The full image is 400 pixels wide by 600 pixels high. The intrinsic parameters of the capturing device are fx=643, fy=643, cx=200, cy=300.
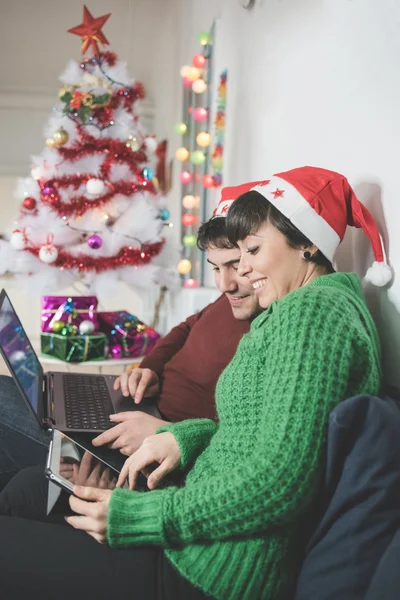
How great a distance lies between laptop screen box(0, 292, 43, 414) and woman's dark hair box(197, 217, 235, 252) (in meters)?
0.55

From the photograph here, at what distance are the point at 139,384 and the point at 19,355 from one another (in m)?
0.31

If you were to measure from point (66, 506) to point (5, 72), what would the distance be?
4.91m

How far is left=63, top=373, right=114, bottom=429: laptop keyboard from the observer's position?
145cm

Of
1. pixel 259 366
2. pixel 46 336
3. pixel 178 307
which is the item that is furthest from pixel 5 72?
pixel 259 366

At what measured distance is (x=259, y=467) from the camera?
2.96ft

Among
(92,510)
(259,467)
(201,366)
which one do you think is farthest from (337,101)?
(92,510)

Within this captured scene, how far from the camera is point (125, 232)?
2.97 meters

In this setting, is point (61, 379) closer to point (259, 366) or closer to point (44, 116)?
point (259, 366)

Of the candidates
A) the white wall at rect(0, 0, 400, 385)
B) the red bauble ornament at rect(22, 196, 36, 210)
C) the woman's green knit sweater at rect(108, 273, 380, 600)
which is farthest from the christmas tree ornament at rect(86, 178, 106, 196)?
the woman's green knit sweater at rect(108, 273, 380, 600)

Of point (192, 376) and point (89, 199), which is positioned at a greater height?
point (89, 199)

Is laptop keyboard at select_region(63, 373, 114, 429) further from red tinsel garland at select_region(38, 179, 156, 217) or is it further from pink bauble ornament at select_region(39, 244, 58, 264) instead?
red tinsel garland at select_region(38, 179, 156, 217)

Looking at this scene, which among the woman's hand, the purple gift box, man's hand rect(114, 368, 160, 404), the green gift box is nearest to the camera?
the woman's hand

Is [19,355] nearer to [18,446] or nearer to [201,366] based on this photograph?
[18,446]

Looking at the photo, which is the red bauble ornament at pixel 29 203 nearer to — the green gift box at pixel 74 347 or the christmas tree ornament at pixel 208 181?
the green gift box at pixel 74 347
